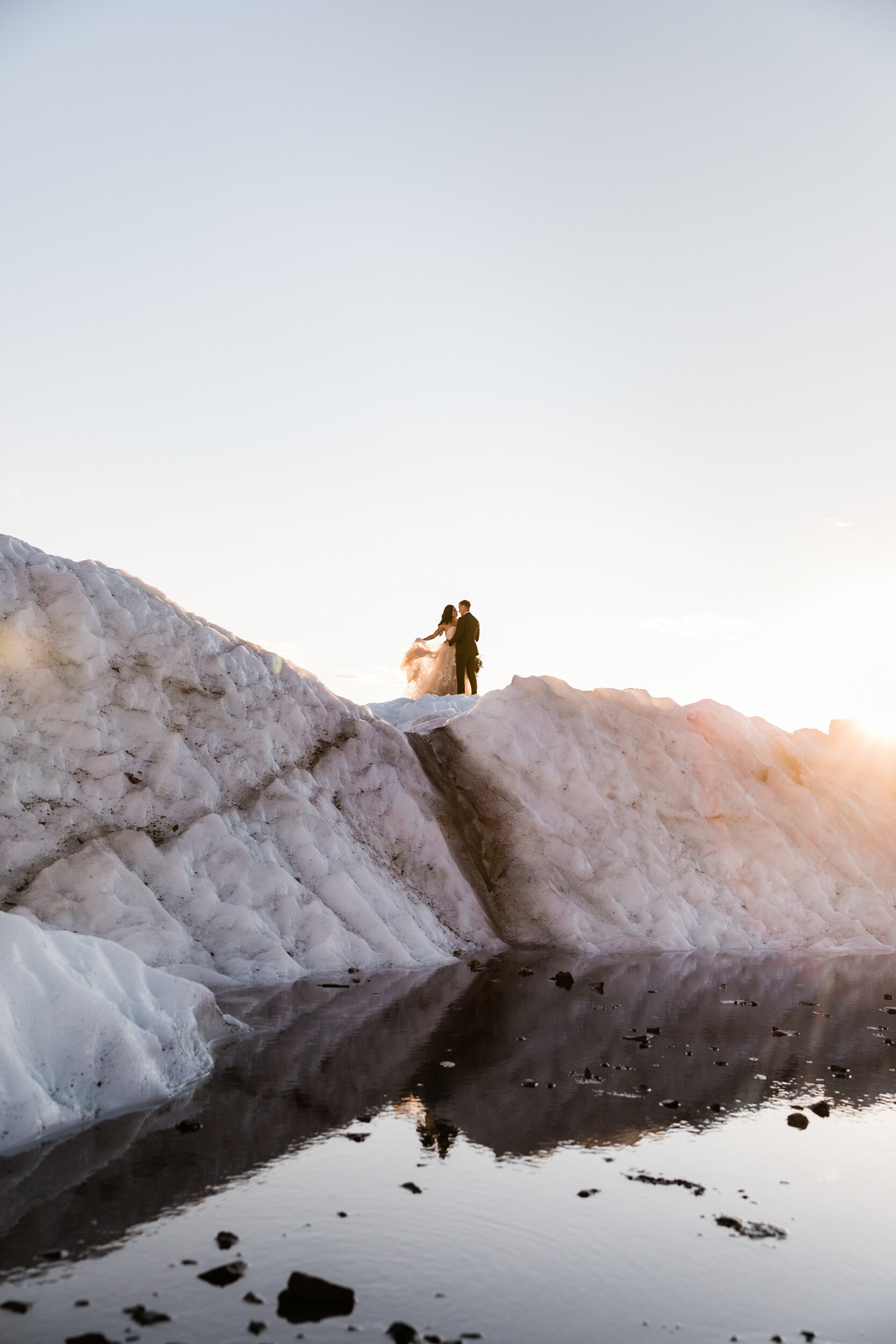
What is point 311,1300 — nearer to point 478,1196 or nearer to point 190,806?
point 478,1196

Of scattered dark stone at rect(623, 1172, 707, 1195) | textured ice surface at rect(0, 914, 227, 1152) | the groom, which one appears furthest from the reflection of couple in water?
scattered dark stone at rect(623, 1172, 707, 1195)

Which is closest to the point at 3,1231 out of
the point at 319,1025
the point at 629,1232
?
the point at 629,1232

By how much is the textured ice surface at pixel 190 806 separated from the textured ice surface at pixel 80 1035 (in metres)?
2.88

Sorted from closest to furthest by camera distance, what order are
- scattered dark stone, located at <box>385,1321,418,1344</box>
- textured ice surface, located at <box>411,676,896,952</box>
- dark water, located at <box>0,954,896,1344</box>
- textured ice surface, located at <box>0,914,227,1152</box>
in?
scattered dark stone, located at <box>385,1321,418,1344</box>, dark water, located at <box>0,954,896,1344</box>, textured ice surface, located at <box>0,914,227,1152</box>, textured ice surface, located at <box>411,676,896,952</box>

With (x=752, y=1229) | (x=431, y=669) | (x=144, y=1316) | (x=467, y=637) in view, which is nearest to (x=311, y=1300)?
(x=144, y=1316)

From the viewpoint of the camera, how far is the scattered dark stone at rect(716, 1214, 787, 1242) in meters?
5.64

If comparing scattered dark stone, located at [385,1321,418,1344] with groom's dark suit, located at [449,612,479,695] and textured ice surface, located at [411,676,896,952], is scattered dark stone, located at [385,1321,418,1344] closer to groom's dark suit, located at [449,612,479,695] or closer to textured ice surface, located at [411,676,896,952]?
textured ice surface, located at [411,676,896,952]

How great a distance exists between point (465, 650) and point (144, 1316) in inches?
874

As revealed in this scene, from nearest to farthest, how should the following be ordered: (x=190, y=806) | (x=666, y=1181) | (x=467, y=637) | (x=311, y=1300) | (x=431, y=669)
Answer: (x=311, y=1300)
(x=666, y=1181)
(x=190, y=806)
(x=467, y=637)
(x=431, y=669)

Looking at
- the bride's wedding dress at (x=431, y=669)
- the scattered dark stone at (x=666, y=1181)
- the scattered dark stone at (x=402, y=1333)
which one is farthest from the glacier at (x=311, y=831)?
the scattered dark stone at (x=666, y=1181)

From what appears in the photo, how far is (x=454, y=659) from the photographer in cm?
2645

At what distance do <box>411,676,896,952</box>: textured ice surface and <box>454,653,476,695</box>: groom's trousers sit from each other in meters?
5.01

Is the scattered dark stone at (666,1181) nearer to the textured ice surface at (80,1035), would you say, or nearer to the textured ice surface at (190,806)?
the textured ice surface at (80,1035)

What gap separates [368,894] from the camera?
15.5m
